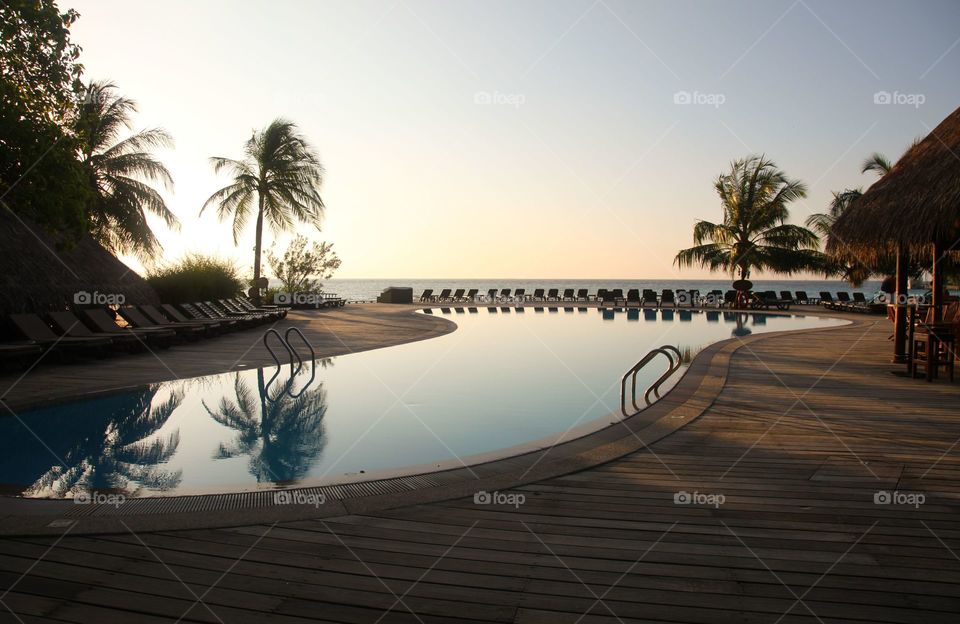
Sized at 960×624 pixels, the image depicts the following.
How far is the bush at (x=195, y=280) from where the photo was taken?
1717 centimetres

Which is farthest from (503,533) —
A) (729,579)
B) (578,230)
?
(578,230)

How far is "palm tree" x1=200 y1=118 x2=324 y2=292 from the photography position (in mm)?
23000

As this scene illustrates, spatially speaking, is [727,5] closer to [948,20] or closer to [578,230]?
[948,20]

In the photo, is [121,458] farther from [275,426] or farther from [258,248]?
[258,248]

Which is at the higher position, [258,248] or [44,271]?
[258,248]

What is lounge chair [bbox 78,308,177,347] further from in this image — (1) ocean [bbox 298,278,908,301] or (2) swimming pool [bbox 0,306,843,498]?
(1) ocean [bbox 298,278,908,301]

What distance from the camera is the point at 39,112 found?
752cm

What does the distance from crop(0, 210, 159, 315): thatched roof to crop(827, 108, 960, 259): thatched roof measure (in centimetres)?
1177

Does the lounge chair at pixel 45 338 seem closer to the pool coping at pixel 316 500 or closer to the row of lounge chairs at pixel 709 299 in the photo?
the pool coping at pixel 316 500

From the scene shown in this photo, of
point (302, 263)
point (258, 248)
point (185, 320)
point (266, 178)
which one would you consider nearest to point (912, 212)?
point (185, 320)

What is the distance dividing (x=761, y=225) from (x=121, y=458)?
82.4 feet

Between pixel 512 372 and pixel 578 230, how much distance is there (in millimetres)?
17905

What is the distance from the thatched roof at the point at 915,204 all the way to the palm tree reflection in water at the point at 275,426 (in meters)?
7.84

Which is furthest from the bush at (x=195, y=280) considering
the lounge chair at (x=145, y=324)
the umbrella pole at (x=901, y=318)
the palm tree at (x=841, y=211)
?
the palm tree at (x=841, y=211)
